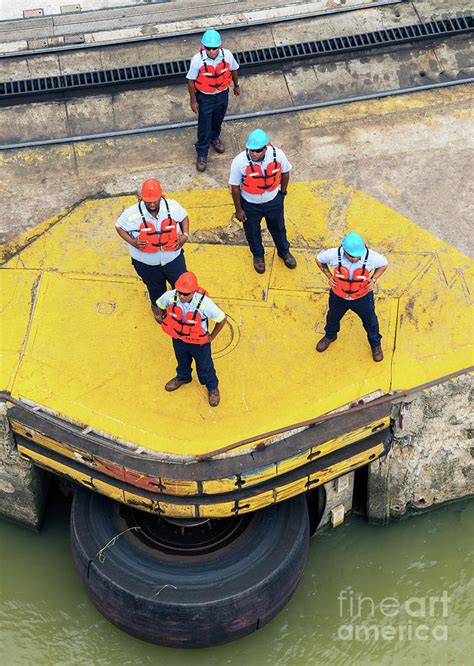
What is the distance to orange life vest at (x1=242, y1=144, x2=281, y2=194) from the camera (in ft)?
29.7

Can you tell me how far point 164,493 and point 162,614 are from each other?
0.95 meters

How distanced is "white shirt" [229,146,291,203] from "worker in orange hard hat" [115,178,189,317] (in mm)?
590

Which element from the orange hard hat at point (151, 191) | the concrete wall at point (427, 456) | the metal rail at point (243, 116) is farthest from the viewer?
the metal rail at point (243, 116)

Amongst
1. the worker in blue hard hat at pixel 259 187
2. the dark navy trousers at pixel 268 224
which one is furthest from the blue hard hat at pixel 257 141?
the dark navy trousers at pixel 268 224

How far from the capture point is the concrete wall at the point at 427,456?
924cm

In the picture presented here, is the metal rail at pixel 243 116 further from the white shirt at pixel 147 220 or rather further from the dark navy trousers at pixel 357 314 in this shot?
the dark navy trousers at pixel 357 314

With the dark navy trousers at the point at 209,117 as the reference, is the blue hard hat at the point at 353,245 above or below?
below

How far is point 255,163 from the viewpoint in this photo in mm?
9031

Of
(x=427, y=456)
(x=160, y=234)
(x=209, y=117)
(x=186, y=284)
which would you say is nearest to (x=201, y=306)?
(x=186, y=284)

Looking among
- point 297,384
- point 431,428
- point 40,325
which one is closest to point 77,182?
point 40,325

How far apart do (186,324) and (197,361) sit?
1.55ft

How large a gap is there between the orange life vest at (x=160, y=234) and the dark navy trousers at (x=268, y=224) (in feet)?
2.89

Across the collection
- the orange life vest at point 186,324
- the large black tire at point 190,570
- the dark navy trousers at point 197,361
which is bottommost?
the large black tire at point 190,570

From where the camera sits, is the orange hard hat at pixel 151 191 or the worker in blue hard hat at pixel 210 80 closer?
the orange hard hat at pixel 151 191
